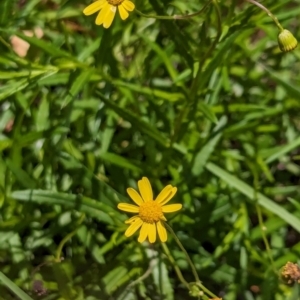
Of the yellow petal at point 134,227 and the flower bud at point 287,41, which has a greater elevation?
the flower bud at point 287,41

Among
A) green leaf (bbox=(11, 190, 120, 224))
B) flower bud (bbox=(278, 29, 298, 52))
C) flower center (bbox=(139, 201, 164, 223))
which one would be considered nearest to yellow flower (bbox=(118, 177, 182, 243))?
flower center (bbox=(139, 201, 164, 223))

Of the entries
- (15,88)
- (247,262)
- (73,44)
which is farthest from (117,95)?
(247,262)

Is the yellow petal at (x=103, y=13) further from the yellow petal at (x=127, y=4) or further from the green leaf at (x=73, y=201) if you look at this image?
the green leaf at (x=73, y=201)

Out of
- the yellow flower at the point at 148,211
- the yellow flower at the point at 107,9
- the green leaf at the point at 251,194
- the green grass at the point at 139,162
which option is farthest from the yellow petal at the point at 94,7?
the green leaf at the point at 251,194

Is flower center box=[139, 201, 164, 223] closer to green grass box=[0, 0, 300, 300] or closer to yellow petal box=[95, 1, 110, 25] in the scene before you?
green grass box=[0, 0, 300, 300]

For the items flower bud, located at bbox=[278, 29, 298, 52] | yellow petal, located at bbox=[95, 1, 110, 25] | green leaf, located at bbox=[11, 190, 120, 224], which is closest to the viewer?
flower bud, located at bbox=[278, 29, 298, 52]

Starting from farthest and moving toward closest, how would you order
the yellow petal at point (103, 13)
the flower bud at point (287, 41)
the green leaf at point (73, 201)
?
the green leaf at point (73, 201), the yellow petal at point (103, 13), the flower bud at point (287, 41)
